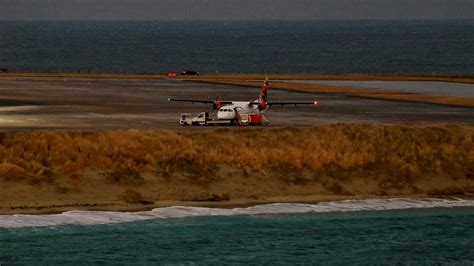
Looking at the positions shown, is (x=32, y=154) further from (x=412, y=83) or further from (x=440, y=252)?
(x=412, y=83)

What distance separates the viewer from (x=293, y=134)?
7150 centimetres

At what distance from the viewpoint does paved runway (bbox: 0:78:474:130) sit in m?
91.9

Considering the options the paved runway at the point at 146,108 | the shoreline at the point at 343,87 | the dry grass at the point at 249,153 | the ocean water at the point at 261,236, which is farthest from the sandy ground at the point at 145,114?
the shoreline at the point at 343,87

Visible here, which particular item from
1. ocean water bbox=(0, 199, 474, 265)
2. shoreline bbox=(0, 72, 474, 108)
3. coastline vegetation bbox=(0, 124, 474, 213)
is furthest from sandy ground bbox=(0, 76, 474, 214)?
shoreline bbox=(0, 72, 474, 108)

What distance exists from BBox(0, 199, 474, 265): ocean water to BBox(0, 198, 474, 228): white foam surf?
0.06 meters

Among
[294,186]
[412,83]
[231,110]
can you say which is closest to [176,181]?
[294,186]

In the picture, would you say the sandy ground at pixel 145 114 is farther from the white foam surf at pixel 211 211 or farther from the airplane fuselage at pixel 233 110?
the airplane fuselage at pixel 233 110

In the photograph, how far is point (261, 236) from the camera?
5394 cm

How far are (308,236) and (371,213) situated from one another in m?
7.43

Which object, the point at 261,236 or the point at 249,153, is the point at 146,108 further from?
the point at 261,236

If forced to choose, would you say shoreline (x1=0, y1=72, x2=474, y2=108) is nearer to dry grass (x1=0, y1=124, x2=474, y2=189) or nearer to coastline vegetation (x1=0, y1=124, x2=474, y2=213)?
dry grass (x1=0, y1=124, x2=474, y2=189)

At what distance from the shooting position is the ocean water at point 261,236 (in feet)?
160

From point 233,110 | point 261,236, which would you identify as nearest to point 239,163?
point 261,236

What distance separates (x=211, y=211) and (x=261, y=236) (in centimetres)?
569
